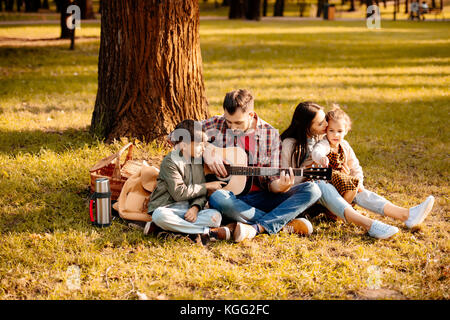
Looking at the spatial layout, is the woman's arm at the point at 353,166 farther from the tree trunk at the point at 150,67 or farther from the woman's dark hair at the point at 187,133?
the tree trunk at the point at 150,67

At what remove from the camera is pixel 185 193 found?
158 inches

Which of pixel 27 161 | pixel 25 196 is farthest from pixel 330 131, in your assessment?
pixel 27 161

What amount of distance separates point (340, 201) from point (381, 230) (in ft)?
1.32

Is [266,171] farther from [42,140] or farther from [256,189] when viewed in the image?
[42,140]

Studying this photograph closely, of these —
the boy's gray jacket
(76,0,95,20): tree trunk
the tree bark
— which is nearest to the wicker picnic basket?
the boy's gray jacket

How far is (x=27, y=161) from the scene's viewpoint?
5.52 metres

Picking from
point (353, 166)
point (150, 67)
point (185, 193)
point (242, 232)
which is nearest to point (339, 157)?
point (353, 166)

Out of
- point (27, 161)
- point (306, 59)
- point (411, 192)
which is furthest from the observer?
point (306, 59)

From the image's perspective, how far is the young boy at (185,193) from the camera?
3961 mm

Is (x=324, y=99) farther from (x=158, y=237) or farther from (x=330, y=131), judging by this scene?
(x=158, y=237)

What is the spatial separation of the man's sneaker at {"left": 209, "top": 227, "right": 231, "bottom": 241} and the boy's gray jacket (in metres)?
0.23

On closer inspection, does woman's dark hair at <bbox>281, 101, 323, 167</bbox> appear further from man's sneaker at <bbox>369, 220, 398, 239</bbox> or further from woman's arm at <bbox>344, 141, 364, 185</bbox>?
man's sneaker at <bbox>369, 220, 398, 239</bbox>

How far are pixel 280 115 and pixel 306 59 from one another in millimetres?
6622

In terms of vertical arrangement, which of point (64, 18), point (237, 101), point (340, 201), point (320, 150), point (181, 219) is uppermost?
point (64, 18)
